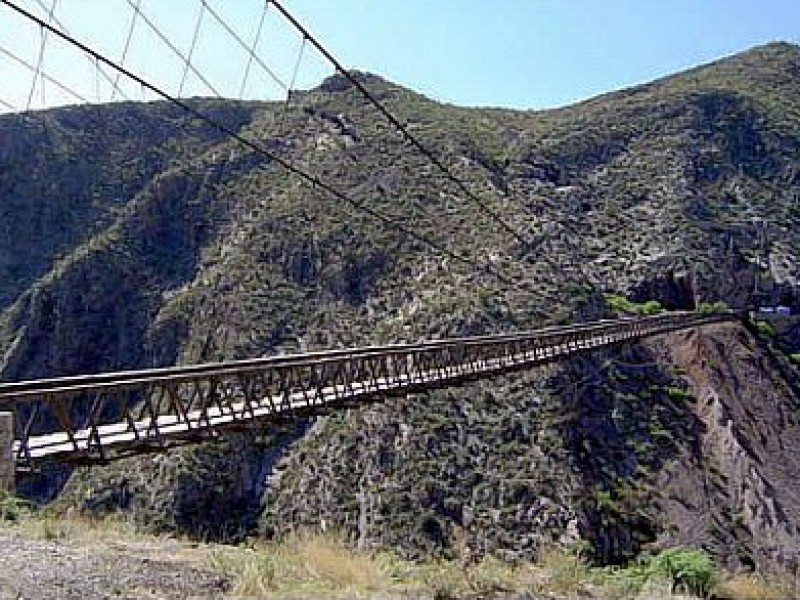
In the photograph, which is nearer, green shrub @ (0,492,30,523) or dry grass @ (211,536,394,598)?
dry grass @ (211,536,394,598)

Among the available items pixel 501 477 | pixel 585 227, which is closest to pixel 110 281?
pixel 585 227

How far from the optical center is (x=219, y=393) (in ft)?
51.2

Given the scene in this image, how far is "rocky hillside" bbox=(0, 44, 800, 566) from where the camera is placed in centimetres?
3164

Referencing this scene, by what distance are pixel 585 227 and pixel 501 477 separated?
32.1m

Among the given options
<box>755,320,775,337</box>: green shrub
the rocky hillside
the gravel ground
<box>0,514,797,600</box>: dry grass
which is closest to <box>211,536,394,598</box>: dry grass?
<box>0,514,797,600</box>: dry grass

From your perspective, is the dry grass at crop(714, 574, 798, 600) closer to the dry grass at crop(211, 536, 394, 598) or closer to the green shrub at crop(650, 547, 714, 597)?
the green shrub at crop(650, 547, 714, 597)

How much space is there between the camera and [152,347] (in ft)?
171

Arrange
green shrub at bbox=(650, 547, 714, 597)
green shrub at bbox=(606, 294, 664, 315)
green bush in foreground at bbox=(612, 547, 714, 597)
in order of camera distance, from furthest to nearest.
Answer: green shrub at bbox=(606, 294, 664, 315)
green shrub at bbox=(650, 547, 714, 597)
green bush in foreground at bbox=(612, 547, 714, 597)

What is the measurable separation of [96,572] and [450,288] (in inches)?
1458

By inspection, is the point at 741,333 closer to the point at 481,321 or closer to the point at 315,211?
the point at 481,321

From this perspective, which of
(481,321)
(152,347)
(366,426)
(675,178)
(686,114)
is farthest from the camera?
(686,114)

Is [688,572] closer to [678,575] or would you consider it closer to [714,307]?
[678,575]

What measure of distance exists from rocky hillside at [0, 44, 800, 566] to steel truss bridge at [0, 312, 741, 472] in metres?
3.47

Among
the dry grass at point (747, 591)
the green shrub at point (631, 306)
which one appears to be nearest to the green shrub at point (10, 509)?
the dry grass at point (747, 591)
